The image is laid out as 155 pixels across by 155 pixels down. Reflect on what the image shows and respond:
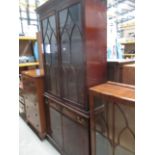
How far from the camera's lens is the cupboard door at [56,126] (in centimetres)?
200

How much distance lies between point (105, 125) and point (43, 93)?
129 centimetres

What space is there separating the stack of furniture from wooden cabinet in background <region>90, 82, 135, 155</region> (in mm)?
120

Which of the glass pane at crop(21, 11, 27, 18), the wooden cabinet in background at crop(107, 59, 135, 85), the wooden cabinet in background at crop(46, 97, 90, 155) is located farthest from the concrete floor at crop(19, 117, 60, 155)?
the glass pane at crop(21, 11, 27, 18)

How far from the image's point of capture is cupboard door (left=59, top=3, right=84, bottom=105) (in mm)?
1399

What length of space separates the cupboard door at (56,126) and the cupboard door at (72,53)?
1.36 feet

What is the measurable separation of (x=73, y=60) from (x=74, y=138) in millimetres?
862

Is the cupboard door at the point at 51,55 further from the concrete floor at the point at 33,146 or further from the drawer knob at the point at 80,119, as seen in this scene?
the concrete floor at the point at 33,146

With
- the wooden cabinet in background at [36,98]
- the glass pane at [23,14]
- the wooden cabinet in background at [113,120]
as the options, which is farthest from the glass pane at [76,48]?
the glass pane at [23,14]

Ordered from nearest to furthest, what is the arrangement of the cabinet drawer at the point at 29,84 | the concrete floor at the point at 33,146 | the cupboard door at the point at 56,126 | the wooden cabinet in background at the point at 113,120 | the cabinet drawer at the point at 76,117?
the wooden cabinet in background at the point at 113,120, the cabinet drawer at the point at 76,117, the cupboard door at the point at 56,126, the concrete floor at the point at 33,146, the cabinet drawer at the point at 29,84

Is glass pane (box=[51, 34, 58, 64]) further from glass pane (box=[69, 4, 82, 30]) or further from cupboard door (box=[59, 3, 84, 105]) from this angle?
glass pane (box=[69, 4, 82, 30])

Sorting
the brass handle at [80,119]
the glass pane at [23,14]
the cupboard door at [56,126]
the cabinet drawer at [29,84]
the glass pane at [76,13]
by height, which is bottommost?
the cupboard door at [56,126]
